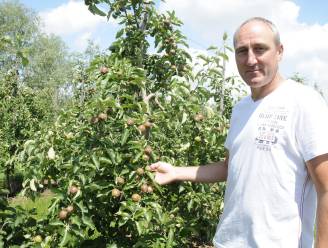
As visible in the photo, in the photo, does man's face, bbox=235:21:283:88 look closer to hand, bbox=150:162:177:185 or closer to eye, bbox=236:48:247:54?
eye, bbox=236:48:247:54

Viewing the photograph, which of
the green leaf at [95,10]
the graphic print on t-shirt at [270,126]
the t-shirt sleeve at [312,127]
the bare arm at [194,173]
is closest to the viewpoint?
the t-shirt sleeve at [312,127]

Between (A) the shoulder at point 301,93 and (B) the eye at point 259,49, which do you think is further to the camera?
(B) the eye at point 259,49

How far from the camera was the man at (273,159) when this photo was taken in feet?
5.83

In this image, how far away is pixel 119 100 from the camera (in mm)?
2852

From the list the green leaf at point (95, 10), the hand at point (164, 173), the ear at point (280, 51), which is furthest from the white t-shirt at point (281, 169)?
the green leaf at point (95, 10)

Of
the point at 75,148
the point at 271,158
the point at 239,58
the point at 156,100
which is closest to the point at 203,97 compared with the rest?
the point at 156,100

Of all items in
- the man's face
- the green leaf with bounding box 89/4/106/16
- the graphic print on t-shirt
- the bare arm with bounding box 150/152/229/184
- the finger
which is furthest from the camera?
the green leaf with bounding box 89/4/106/16

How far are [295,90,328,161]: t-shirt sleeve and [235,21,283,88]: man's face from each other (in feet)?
0.75

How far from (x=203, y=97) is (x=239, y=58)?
151 cm

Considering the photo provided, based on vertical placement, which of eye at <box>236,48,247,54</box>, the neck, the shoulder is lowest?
the shoulder

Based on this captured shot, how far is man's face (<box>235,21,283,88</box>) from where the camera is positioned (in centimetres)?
196

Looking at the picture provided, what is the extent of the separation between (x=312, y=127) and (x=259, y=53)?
421mm

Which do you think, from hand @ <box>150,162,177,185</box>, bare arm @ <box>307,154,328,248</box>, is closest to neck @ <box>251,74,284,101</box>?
bare arm @ <box>307,154,328,248</box>

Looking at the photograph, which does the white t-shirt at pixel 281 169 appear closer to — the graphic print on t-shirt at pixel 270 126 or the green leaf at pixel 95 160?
the graphic print on t-shirt at pixel 270 126
